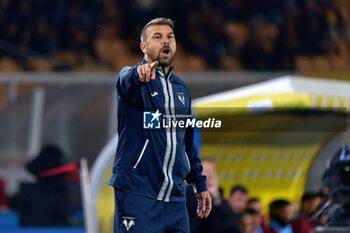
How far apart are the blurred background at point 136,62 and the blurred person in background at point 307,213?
0.06 metres

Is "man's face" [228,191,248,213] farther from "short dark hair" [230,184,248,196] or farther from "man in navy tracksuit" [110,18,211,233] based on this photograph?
"man in navy tracksuit" [110,18,211,233]

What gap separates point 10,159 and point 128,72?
630cm

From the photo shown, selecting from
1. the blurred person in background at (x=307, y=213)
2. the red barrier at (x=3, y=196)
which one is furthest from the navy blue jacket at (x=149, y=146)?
the red barrier at (x=3, y=196)

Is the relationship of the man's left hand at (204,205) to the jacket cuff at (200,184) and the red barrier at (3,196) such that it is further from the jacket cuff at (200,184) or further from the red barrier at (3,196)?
the red barrier at (3,196)

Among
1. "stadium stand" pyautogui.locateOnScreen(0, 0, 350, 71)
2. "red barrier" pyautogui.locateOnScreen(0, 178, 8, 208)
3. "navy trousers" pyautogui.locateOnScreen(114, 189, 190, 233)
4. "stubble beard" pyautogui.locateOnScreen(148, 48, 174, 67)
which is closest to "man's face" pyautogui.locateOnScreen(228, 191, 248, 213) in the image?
"navy trousers" pyautogui.locateOnScreen(114, 189, 190, 233)

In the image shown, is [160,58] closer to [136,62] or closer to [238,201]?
[238,201]

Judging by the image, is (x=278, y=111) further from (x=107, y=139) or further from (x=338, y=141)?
(x=107, y=139)

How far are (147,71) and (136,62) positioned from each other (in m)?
8.43

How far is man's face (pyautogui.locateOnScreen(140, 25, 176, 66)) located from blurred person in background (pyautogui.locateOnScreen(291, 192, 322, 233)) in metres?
1.90

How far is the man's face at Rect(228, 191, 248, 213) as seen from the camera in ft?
16.7

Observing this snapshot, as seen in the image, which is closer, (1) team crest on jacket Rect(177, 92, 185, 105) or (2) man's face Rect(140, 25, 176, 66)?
(2) man's face Rect(140, 25, 176, 66)

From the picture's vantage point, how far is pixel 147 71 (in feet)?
9.43

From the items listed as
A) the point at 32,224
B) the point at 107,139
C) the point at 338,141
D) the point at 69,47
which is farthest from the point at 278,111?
the point at 69,47

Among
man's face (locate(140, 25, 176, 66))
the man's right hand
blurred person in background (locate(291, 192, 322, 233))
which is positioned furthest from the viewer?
blurred person in background (locate(291, 192, 322, 233))
